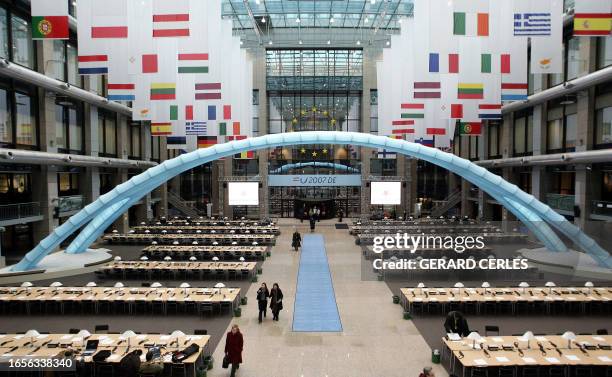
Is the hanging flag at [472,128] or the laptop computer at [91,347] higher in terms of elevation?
the hanging flag at [472,128]

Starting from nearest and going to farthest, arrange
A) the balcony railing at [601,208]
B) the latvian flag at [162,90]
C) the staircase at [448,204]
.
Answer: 1. the latvian flag at [162,90]
2. the balcony railing at [601,208]
3. the staircase at [448,204]

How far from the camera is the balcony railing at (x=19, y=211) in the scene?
79.7ft

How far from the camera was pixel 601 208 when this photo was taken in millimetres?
26453

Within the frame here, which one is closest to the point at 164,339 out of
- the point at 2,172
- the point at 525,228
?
the point at 2,172

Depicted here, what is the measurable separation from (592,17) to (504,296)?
9.51 meters

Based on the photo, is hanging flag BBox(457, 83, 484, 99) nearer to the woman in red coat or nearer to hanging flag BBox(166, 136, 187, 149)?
the woman in red coat

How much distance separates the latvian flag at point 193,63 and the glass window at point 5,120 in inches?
491

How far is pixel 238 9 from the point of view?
43688 millimetres

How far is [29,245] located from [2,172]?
219 inches

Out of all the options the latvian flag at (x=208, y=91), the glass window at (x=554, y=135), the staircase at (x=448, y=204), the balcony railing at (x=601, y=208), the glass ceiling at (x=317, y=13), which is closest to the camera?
the latvian flag at (x=208, y=91)

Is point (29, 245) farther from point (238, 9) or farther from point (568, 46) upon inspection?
point (568, 46)

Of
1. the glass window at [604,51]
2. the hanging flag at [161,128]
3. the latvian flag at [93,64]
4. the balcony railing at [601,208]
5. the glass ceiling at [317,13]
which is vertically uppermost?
the glass ceiling at [317,13]

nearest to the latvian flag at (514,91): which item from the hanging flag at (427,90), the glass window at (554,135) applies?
the hanging flag at (427,90)

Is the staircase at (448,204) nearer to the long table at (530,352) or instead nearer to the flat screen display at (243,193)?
the flat screen display at (243,193)
